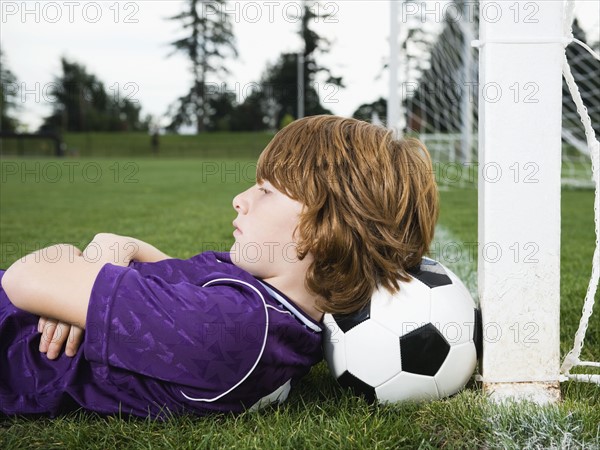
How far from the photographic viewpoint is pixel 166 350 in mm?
1588

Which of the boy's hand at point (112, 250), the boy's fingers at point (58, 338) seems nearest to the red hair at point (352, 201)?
the boy's hand at point (112, 250)

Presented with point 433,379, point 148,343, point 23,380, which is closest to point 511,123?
point 433,379

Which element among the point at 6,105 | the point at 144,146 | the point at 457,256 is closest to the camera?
the point at 457,256

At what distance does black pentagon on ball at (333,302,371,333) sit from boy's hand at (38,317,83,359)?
2.31 ft

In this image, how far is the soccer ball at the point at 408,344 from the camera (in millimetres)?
1793

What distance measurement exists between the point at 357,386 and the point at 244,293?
45cm

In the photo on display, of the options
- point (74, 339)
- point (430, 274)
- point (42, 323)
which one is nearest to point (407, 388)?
point (430, 274)

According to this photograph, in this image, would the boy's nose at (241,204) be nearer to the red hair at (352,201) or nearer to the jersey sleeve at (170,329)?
the red hair at (352,201)

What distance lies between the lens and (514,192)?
176 cm

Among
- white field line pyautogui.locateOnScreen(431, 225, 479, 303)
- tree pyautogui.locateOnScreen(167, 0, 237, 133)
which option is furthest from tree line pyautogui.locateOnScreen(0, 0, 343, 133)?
white field line pyautogui.locateOnScreen(431, 225, 479, 303)

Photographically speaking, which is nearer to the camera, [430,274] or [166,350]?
[166,350]

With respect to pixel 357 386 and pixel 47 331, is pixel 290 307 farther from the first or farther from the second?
pixel 47 331

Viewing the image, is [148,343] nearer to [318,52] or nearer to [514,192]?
[514,192]

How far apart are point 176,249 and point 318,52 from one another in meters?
33.3
